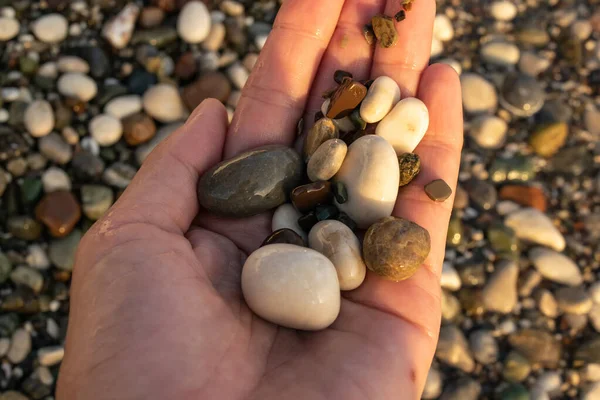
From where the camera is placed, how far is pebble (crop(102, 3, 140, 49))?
11.2 feet

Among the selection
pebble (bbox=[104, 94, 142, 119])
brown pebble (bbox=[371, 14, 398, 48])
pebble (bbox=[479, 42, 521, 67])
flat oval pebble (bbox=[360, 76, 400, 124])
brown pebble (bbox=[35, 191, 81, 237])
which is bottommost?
brown pebble (bbox=[35, 191, 81, 237])

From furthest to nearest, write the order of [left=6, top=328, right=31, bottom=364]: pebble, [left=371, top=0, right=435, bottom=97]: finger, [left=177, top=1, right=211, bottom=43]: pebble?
1. [left=177, top=1, right=211, bottom=43]: pebble
2. [left=6, top=328, right=31, bottom=364]: pebble
3. [left=371, top=0, right=435, bottom=97]: finger

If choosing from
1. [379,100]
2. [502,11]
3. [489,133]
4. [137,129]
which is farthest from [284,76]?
[502,11]

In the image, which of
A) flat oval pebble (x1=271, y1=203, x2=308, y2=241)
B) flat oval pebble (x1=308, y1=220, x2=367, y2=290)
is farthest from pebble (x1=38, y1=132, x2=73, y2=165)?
flat oval pebble (x1=308, y1=220, x2=367, y2=290)

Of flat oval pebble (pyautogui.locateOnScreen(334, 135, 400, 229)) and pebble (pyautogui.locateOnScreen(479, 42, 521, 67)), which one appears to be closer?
flat oval pebble (pyautogui.locateOnScreen(334, 135, 400, 229))

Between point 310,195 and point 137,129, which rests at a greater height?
point 310,195

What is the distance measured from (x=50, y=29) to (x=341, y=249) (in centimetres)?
237

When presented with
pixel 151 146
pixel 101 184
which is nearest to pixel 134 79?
pixel 151 146

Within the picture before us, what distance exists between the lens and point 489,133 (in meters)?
3.35

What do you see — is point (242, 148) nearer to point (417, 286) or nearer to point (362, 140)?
point (362, 140)

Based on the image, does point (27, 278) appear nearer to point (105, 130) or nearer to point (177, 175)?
point (105, 130)

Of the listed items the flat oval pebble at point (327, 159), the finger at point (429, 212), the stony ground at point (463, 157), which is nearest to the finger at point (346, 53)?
the finger at point (429, 212)

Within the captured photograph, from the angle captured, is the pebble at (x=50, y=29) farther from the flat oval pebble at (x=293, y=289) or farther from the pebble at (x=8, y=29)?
the flat oval pebble at (x=293, y=289)

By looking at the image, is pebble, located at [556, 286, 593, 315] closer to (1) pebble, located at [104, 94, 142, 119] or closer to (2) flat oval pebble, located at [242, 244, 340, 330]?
(2) flat oval pebble, located at [242, 244, 340, 330]
